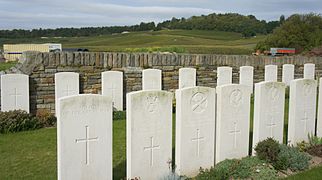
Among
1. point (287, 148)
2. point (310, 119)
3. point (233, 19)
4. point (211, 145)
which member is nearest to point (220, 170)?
point (211, 145)

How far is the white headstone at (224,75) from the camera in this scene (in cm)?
1187

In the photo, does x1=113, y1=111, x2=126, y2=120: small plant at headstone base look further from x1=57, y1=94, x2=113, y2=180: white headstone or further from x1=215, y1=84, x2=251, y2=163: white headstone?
x1=57, y1=94, x2=113, y2=180: white headstone

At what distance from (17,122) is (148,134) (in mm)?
4425

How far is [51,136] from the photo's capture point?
24.6 feet

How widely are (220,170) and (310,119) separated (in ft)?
8.59

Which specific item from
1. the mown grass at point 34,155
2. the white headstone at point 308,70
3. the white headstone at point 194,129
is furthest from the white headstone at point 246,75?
the white headstone at point 194,129

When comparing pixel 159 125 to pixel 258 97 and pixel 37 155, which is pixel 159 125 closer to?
pixel 258 97

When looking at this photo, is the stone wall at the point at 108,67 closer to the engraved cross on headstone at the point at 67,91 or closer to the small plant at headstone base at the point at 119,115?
the engraved cross on headstone at the point at 67,91

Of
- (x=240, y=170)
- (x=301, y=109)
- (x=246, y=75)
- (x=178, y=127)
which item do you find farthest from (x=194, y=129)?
(x=246, y=75)

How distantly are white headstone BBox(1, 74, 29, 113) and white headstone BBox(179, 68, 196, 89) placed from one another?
4.21 meters

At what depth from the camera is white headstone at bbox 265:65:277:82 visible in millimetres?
13000

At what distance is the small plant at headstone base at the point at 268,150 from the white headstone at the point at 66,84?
17.4 feet

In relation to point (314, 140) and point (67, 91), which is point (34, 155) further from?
point (314, 140)

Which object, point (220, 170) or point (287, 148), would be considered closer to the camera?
point (220, 170)
